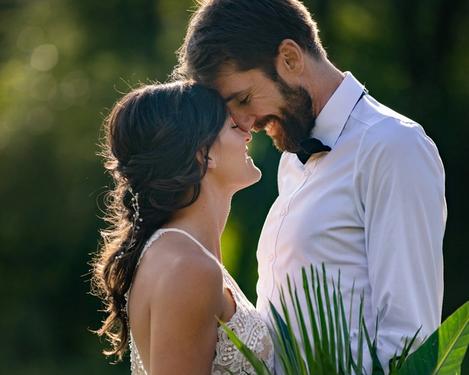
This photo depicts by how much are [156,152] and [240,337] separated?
0.60 m

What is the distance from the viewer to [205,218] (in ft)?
10.3

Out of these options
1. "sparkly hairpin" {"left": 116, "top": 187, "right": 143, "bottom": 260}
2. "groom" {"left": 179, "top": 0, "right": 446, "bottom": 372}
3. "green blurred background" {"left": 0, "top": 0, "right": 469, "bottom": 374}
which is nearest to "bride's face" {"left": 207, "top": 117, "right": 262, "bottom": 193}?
"groom" {"left": 179, "top": 0, "right": 446, "bottom": 372}

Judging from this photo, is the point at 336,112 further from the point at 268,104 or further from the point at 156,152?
the point at 156,152

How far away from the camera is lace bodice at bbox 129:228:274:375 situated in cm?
295

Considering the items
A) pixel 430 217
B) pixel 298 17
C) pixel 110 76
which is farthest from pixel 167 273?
pixel 110 76

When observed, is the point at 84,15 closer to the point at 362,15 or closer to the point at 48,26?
the point at 48,26

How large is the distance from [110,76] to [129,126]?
7.22 metres

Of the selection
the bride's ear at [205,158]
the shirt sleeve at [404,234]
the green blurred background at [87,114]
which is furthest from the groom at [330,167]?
the green blurred background at [87,114]

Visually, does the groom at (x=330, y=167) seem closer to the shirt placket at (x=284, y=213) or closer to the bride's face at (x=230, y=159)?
the shirt placket at (x=284, y=213)

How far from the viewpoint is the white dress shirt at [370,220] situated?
2.86 metres

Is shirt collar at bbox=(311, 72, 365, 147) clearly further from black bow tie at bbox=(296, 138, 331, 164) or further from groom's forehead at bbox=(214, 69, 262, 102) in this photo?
groom's forehead at bbox=(214, 69, 262, 102)

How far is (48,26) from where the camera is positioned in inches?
429

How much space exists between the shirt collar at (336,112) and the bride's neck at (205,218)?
0.39m

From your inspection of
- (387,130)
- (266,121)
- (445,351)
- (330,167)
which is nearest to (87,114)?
(266,121)
